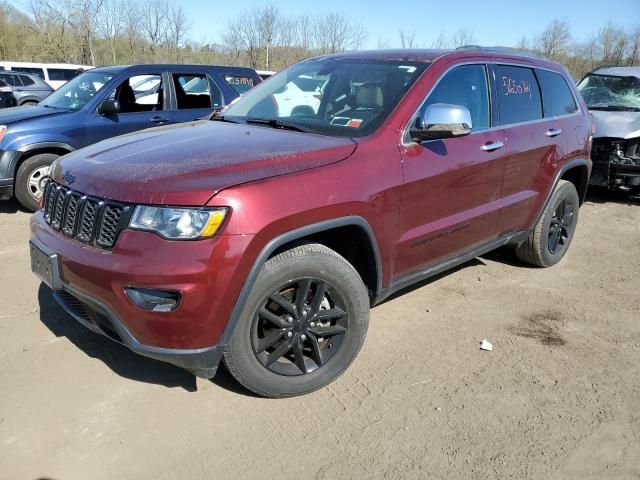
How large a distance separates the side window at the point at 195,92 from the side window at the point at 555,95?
14.4 feet

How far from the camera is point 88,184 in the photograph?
2617 mm

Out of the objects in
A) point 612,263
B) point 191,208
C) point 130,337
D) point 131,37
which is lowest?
point 612,263

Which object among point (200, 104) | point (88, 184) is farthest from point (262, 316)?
point (200, 104)

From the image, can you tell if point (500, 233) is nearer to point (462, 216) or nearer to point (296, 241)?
point (462, 216)

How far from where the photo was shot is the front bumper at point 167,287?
2336 mm

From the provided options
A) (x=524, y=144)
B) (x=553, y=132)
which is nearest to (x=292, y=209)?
(x=524, y=144)

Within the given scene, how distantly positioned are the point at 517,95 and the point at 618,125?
4.15 m

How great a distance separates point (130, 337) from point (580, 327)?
306cm

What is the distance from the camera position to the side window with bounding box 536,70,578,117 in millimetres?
4492

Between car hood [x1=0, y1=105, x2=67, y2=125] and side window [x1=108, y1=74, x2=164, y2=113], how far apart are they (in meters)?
0.72

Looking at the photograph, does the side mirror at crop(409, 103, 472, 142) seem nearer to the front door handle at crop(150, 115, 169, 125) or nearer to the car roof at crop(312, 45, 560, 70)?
the car roof at crop(312, 45, 560, 70)

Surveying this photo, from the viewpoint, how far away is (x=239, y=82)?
7867 mm

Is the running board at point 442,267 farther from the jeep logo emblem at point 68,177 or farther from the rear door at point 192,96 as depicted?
the rear door at point 192,96

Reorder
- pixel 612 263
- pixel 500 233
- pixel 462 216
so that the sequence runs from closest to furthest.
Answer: pixel 462 216 → pixel 500 233 → pixel 612 263
